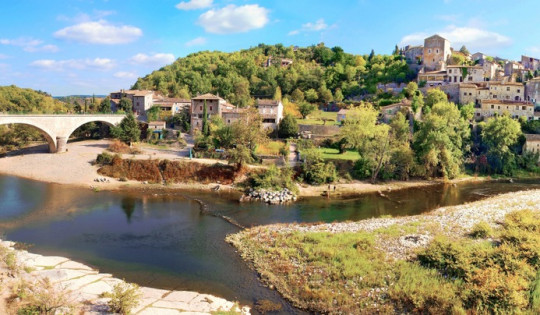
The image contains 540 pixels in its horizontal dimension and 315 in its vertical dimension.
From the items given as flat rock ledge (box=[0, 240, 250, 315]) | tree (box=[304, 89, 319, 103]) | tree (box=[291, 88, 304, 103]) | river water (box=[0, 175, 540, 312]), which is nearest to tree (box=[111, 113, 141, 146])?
river water (box=[0, 175, 540, 312])

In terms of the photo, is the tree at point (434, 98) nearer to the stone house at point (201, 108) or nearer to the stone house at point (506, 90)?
the stone house at point (506, 90)

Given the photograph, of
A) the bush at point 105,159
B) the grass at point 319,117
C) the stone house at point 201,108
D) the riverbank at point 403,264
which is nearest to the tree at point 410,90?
the grass at point 319,117

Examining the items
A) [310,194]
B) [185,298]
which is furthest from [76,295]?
[310,194]

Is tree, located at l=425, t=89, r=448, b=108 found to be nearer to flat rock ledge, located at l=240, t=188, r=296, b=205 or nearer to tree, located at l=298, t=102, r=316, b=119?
tree, located at l=298, t=102, r=316, b=119

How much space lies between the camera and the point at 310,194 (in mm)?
31281

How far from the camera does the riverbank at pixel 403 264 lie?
12930mm

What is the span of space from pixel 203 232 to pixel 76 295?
358 inches

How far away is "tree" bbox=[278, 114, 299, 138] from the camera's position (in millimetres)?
44375

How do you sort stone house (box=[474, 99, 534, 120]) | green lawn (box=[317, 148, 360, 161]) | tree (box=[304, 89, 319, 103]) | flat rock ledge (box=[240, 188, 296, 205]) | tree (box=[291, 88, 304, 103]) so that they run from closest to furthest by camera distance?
flat rock ledge (box=[240, 188, 296, 205]) → green lawn (box=[317, 148, 360, 161]) → stone house (box=[474, 99, 534, 120]) → tree (box=[291, 88, 304, 103]) → tree (box=[304, 89, 319, 103])

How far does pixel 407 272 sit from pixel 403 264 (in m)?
0.66

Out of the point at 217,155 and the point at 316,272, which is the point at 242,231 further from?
the point at 217,155

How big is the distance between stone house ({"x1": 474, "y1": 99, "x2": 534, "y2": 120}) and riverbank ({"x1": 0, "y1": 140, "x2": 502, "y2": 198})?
13.8 m

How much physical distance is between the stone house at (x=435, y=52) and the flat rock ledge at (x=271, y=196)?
159 ft

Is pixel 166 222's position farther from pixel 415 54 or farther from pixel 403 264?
pixel 415 54
